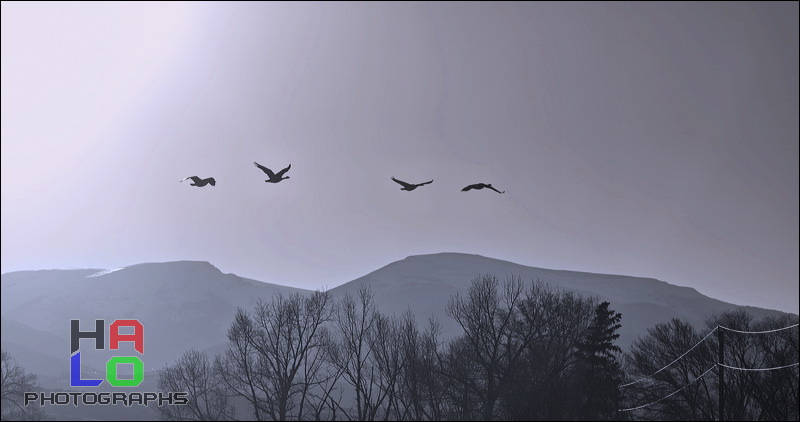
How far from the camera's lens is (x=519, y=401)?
3803cm

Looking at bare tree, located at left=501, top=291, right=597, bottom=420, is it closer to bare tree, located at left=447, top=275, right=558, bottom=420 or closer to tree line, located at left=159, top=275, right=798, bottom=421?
tree line, located at left=159, top=275, right=798, bottom=421

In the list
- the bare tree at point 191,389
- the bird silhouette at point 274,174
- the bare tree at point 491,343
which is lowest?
the bare tree at point 191,389

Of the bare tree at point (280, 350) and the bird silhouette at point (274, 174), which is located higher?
the bird silhouette at point (274, 174)

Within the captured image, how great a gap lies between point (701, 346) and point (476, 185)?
3531 centimetres

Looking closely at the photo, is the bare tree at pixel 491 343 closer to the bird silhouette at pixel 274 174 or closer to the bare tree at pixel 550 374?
the bare tree at pixel 550 374

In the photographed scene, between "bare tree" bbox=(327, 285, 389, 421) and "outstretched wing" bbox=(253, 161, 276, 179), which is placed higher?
"outstretched wing" bbox=(253, 161, 276, 179)

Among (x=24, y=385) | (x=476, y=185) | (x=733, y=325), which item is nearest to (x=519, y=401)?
(x=476, y=185)

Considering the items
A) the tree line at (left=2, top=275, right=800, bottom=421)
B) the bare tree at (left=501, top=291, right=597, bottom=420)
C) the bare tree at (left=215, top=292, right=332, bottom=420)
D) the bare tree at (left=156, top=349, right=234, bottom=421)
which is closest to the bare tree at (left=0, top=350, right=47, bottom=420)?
the bare tree at (left=156, top=349, right=234, bottom=421)

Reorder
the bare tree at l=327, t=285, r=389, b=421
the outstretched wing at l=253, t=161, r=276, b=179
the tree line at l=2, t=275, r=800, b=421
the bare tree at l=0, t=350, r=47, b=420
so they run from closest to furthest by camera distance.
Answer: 1. the outstretched wing at l=253, t=161, r=276, b=179
2. the bare tree at l=327, t=285, r=389, b=421
3. the tree line at l=2, t=275, r=800, b=421
4. the bare tree at l=0, t=350, r=47, b=420

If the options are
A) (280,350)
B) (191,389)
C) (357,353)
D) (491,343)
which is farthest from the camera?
(191,389)

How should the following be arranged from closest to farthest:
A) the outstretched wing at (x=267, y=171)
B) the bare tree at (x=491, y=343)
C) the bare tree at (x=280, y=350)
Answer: the outstretched wing at (x=267, y=171)
the bare tree at (x=491, y=343)
the bare tree at (x=280, y=350)

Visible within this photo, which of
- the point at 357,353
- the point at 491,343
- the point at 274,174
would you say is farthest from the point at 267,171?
the point at 491,343

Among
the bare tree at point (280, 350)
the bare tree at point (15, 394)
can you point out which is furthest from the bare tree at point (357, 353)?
the bare tree at point (15, 394)

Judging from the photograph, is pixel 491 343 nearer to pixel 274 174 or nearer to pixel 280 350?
pixel 280 350
